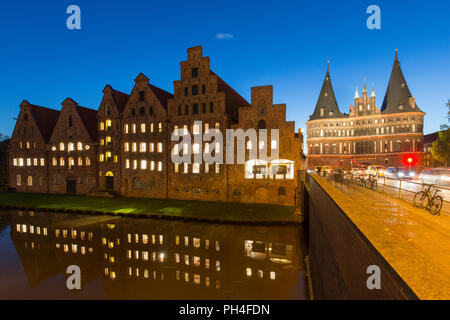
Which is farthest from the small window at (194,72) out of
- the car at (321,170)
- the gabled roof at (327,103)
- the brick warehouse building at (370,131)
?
the gabled roof at (327,103)

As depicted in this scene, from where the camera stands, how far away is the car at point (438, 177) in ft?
55.1

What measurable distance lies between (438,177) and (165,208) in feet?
95.8

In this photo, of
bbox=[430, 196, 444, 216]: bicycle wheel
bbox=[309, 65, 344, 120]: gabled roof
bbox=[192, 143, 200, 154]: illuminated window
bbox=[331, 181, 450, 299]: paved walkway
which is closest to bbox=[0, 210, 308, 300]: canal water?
bbox=[331, 181, 450, 299]: paved walkway

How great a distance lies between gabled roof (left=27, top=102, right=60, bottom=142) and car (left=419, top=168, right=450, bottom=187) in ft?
202

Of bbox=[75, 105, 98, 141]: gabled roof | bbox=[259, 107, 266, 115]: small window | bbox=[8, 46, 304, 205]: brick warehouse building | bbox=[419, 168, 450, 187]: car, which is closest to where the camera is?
bbox=[419, 168, 450, 187]: car

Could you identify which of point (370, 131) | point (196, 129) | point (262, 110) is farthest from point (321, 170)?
point (370, 131)

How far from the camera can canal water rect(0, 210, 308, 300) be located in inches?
543

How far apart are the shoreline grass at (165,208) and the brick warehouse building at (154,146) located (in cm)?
221

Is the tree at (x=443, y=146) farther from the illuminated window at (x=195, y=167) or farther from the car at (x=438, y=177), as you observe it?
the illuminated window at (x=195, y=167)

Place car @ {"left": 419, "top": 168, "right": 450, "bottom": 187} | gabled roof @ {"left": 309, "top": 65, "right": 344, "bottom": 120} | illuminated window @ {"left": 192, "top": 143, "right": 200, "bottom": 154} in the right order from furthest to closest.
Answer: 1. gabled roof @ {"left": 309, "top": 65, "right": 344, "bottom": 120}
2. illuminated window @ {"left": 192, "top": 143, "right": 200, "bottom": 154}
3. car @ {"left": 419, "top": 168, "right": 450, "bottom": 187}

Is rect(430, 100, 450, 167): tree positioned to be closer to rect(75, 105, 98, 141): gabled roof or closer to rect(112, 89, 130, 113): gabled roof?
rect(112, 89, 130, 113): gabled roof

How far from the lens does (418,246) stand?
21.5 feet
